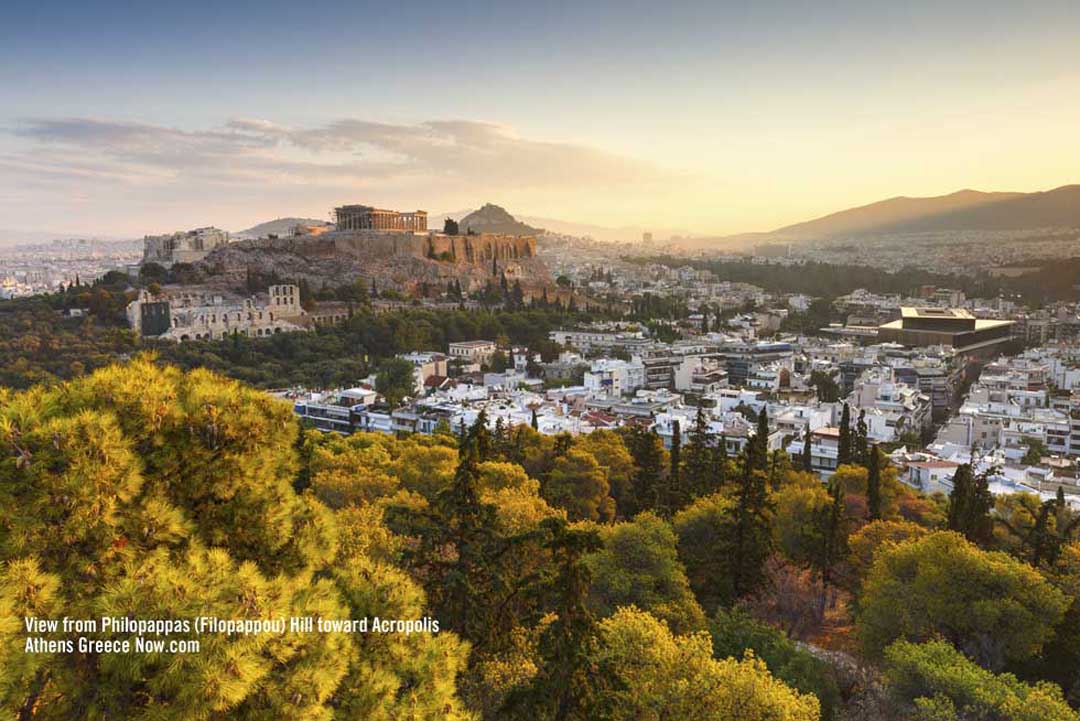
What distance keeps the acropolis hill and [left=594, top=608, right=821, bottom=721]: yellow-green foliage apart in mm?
59783

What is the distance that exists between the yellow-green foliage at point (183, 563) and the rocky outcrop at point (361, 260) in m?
60.9

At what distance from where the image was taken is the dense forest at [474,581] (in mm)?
3529

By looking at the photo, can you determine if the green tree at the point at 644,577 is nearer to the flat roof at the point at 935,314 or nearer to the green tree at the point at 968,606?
the green tree at the point at 968,606

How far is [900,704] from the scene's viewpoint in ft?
27.6

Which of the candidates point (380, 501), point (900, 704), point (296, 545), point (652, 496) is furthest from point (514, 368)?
point (296, 545)

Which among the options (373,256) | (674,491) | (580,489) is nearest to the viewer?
(674,491)

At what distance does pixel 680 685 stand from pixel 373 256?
6789 cm

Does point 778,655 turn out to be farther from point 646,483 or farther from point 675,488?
point 646,483

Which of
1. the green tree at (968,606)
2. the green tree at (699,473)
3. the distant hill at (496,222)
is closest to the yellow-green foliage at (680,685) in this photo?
the green tree at (968,606)

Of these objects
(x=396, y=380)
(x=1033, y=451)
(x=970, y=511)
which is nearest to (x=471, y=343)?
(x=396, y=380)

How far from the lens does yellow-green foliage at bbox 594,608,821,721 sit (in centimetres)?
651

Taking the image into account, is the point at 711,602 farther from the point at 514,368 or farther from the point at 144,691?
the point at 514,368

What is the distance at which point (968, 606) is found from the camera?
34.0 feet

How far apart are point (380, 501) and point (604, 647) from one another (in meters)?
6.36
